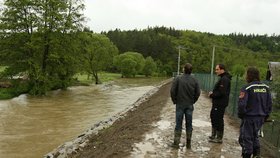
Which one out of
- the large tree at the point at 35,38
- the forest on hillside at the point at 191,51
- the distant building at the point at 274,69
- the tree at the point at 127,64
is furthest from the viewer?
the forest on hillside at the point at 191,51

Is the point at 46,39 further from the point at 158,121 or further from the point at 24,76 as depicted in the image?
the point at 158,121

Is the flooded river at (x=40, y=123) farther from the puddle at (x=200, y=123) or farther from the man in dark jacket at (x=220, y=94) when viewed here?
the man in dark jacket at (x=220, y=94)

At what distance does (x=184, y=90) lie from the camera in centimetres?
880

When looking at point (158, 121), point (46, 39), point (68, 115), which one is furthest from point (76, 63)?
point (158, 121)

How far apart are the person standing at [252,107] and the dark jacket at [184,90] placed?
1814mm

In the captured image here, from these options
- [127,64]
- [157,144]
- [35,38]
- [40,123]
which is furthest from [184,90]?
[127,64]

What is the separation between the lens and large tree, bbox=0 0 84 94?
32.8 meters

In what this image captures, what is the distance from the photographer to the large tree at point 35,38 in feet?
108

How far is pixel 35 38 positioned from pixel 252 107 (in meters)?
28.4

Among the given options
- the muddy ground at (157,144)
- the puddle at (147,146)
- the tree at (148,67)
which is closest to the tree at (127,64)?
the tree at (148,67)

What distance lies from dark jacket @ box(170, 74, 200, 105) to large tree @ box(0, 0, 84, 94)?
83.8 ft

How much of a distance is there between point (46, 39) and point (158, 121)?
917 inches

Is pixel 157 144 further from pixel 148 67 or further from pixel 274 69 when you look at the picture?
pixel 148 67

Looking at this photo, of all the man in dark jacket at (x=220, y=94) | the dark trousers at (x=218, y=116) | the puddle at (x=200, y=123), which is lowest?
the puddle at (x=200, y=123)
